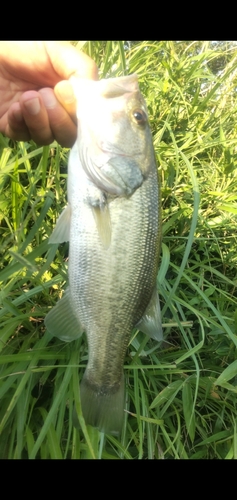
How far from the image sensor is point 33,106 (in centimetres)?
156

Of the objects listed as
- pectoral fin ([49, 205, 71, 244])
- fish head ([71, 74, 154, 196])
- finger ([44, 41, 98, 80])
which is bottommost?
pectoral fin ([49, 205, 71, 244])

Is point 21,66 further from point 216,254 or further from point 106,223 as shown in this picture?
point 216,254

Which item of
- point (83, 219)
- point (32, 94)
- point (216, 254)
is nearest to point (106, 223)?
point (83, 219)

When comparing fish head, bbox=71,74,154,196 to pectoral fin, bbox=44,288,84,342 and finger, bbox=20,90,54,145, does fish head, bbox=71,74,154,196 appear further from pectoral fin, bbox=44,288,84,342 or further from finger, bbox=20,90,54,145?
pectoral fin, bbox=44,288,84,342

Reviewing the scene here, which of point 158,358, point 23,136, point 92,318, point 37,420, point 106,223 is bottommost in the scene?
point 158,358

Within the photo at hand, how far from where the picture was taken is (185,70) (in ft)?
10.2

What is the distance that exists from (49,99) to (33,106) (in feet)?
0.26

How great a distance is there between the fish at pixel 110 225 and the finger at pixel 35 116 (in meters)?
0.18

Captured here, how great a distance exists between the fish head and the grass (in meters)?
0.37

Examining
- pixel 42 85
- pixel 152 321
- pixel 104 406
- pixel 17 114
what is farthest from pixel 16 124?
pixel 104 406

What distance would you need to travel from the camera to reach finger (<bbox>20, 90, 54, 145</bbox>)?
156 cm

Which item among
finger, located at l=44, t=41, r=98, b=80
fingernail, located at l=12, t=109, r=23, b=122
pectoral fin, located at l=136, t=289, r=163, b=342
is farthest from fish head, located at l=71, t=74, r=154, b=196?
pectoral fin, located at l=136, t=289, r=163, b=342

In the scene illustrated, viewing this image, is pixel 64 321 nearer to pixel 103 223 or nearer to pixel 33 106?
pixel 103 223

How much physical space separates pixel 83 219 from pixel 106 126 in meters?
0.39
